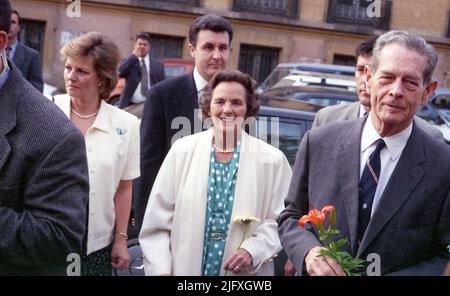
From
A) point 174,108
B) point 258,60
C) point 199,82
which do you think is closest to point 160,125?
point 174,108

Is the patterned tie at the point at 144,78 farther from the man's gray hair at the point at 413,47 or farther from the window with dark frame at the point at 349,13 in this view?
the man's gray hair at the point at 413,47

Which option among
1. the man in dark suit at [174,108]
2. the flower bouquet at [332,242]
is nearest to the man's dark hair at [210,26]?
the man in dark suit at [174,108]

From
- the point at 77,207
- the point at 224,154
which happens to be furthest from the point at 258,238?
the point at 77,207

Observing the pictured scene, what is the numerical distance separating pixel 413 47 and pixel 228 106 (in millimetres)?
962

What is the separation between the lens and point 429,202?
2316mm

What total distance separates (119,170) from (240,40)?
39.5ft

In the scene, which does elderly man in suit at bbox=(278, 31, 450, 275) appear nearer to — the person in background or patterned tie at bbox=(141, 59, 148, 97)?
the person in background

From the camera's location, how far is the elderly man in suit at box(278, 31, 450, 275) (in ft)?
7.59

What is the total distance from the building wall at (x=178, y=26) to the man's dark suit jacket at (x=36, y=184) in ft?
36.6

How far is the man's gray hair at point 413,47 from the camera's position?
2344mm

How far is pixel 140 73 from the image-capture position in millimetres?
7996

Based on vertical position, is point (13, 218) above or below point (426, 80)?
below
